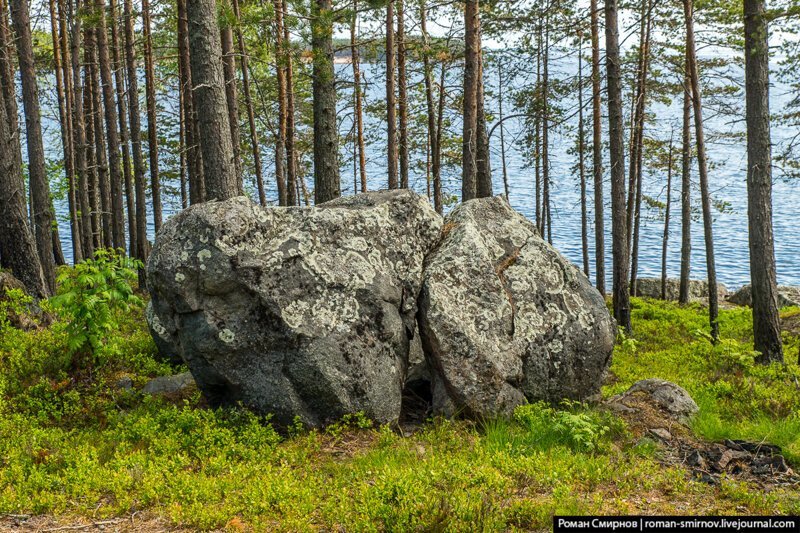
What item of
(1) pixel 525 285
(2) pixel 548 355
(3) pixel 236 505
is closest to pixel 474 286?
(1) pixel 525 285

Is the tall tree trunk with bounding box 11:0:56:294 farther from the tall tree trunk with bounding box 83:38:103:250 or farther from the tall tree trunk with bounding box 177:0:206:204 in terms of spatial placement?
the tall tree trunk with bounding box 83:38:103:250

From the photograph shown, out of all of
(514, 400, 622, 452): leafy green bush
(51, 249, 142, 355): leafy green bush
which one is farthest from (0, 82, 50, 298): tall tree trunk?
(514, 400, 622, 452): leafy green bush

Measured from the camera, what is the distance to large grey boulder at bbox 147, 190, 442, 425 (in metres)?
6.56

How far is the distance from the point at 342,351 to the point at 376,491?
83.3 inches

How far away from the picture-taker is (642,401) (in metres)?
7.65

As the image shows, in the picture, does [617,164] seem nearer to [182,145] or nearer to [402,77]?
[402,77]

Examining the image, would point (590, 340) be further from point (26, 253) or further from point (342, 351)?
point (26, 253)

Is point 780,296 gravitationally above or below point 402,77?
below

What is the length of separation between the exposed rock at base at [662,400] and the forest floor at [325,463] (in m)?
0.23

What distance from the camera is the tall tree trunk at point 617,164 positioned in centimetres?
1434

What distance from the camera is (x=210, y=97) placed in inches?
361

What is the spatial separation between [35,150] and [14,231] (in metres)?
3.82

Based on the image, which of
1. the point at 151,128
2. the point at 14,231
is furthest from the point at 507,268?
the point at 151,128

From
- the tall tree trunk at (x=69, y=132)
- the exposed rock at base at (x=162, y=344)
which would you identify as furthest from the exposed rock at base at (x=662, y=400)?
the tall tree trunk at (x=69, y=132)
